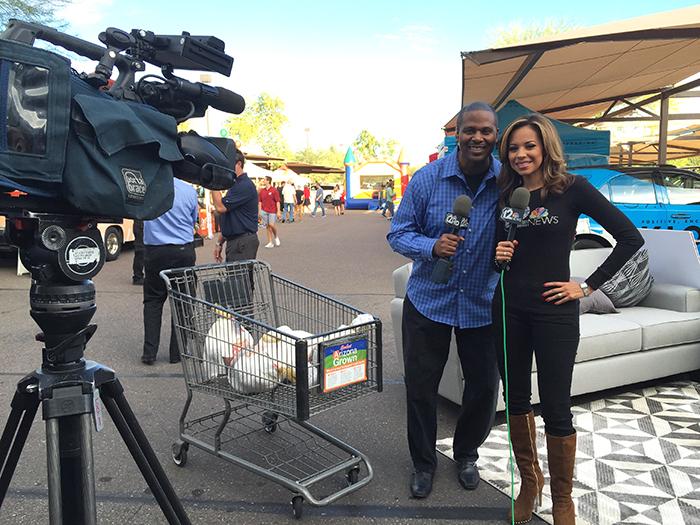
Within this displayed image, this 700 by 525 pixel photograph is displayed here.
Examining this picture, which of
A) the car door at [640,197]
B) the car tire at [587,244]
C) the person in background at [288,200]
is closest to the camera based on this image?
the car tire at [587,244]

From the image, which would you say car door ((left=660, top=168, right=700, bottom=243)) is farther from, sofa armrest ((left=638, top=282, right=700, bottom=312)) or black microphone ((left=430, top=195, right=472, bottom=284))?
black microphone ((left=430, top=195, right=472, bottom=284))

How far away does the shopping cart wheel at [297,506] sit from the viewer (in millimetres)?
2729

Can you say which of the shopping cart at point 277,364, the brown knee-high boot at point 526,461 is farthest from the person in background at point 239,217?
the brown knee-high boot at point 526,461

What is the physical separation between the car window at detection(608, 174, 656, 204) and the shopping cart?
751 cm

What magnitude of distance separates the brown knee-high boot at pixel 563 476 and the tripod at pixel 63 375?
1.89m

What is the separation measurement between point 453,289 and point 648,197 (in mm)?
7739

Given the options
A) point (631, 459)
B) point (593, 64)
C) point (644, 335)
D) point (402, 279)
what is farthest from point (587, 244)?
point (631, 459)

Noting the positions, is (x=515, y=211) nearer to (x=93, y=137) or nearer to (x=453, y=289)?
(x=453, y=289)

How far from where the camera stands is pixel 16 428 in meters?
1.76

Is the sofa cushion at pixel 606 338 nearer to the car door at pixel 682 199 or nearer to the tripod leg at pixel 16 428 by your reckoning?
the tripod leg at pixel 16 428

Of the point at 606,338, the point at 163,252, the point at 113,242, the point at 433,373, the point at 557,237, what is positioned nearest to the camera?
the point at 557,237

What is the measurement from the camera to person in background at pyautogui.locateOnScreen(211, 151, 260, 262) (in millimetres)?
5727

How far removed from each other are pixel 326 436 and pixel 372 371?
0.56 meters

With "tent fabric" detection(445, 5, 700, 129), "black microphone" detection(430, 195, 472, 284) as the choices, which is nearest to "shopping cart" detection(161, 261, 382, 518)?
"black microphone" detection(430, 195, 472, 284)
